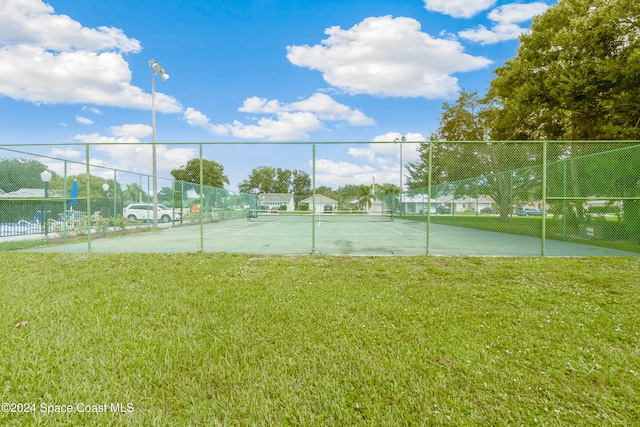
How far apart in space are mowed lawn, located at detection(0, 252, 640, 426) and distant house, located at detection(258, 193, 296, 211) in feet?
66.7

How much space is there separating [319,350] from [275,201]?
88.5 ft

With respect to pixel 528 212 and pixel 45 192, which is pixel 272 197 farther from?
pixel 528 212

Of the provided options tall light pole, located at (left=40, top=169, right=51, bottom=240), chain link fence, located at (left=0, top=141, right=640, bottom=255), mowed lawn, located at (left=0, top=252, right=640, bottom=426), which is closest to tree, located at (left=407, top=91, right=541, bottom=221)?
chain link fence, located at (left=0, top=141, right=640, bottom=255)

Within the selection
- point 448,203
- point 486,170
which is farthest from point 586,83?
point 448,203

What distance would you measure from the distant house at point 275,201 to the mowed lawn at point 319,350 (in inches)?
801

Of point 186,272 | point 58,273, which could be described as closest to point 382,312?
point 186,272

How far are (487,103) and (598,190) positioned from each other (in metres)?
19.9

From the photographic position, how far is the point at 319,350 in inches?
111

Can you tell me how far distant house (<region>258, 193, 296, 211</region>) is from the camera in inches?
1007

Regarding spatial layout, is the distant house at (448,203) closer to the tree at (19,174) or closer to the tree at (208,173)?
the tree at (19,174)

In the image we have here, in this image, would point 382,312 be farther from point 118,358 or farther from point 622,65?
point 622,65

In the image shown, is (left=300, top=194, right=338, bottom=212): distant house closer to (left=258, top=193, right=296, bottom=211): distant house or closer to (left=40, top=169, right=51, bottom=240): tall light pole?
(left=258, top=193, right=296, bottom=211): distant house

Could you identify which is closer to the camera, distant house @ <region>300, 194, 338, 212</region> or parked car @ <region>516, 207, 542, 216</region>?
parked car @ <region>516, 207, 542, 216</region>

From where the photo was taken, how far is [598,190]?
32.3 ft
